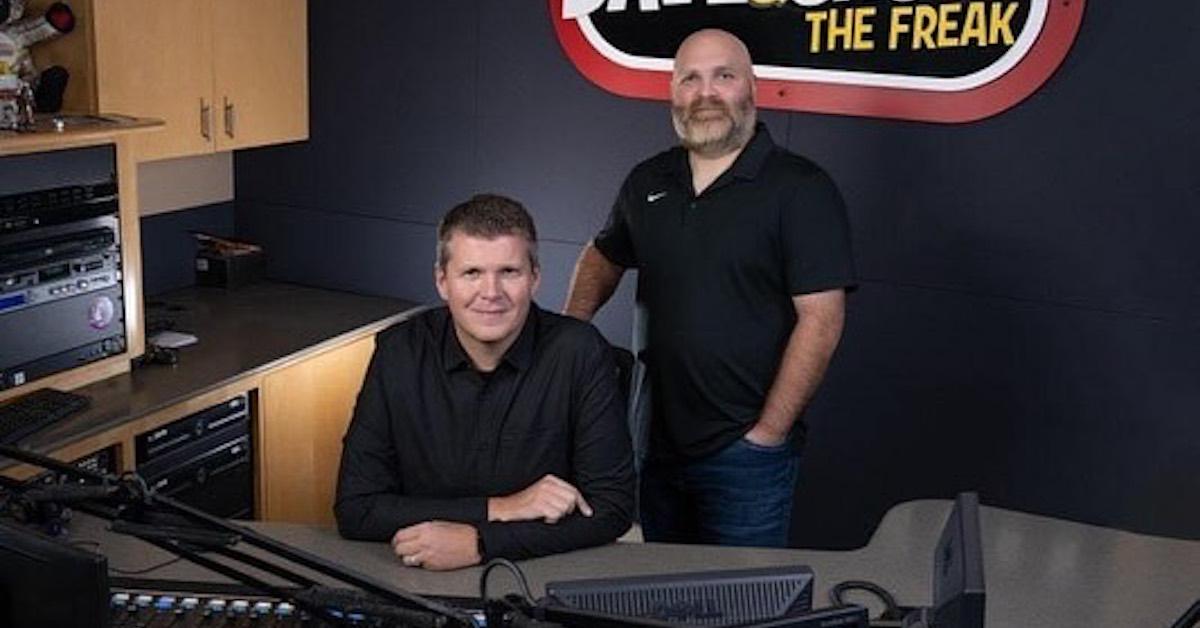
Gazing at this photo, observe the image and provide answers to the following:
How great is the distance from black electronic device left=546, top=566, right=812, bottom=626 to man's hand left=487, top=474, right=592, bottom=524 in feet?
1.37

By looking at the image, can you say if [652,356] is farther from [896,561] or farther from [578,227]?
[578,227]

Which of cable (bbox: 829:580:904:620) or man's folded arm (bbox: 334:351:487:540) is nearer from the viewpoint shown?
cable (bbox: 829:580:904:620)

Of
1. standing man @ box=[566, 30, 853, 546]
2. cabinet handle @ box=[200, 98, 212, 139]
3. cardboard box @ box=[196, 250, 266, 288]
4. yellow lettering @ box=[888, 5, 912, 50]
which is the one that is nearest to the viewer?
standing man @ box=[566, 30, 853, 546]

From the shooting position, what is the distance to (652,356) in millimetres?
3012

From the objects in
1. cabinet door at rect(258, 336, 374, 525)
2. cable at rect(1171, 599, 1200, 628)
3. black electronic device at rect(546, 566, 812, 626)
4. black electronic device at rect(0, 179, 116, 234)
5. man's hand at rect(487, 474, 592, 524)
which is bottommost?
cabinet door at rect(258, 336, 374, 525)

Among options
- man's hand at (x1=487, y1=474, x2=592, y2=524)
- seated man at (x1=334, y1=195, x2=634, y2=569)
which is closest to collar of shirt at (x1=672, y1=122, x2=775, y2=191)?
seated man at (x1=334, y1=195, x2=634, y2=569)

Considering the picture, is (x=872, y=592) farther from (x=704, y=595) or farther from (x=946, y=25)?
(x=946, y=25)

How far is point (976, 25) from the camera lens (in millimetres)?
3496

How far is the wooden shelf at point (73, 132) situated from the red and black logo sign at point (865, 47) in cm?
132

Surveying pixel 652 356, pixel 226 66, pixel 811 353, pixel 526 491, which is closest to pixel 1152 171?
pixel 811 353

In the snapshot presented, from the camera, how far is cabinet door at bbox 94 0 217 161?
352cm

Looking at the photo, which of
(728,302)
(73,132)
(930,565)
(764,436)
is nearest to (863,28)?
(728,302)

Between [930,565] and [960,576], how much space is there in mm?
887

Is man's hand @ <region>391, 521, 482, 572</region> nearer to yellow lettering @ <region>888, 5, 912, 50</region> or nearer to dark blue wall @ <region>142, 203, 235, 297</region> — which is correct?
yellow lettering @ <region>888, 5, 912, 50</region>
